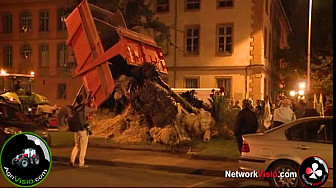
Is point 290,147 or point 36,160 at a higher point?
point 290,147

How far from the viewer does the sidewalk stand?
1139 centimetres

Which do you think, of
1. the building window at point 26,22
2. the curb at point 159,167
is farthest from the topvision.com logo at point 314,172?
the building window at point 26,22

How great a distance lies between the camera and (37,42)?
38031mm

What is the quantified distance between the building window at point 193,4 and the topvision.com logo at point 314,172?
25.7 m

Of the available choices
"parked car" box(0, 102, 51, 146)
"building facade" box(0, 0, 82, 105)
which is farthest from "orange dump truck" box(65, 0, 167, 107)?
"building facade" box(0, 0, 82, 105)

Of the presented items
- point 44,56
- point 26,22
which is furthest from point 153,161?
point 26,22

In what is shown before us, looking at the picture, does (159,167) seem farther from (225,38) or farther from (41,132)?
(225,38)

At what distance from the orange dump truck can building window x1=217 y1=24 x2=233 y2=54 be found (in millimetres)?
15176

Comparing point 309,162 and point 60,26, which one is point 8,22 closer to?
point 60,26

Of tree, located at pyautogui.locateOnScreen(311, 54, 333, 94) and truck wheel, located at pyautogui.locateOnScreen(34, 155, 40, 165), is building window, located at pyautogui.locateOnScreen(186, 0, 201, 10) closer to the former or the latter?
tree, located at pyautogui.locateOnScreen(311, 54, 333, 94)

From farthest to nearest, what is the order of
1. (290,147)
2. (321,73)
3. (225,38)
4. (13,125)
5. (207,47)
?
(207,47) < (225,38) < (321,73) < (13,125) < (290,147)

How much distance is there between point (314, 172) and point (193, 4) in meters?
26.1

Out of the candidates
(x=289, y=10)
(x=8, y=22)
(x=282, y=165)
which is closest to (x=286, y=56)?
(x=289, y=10)

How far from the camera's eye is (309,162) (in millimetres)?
8062
